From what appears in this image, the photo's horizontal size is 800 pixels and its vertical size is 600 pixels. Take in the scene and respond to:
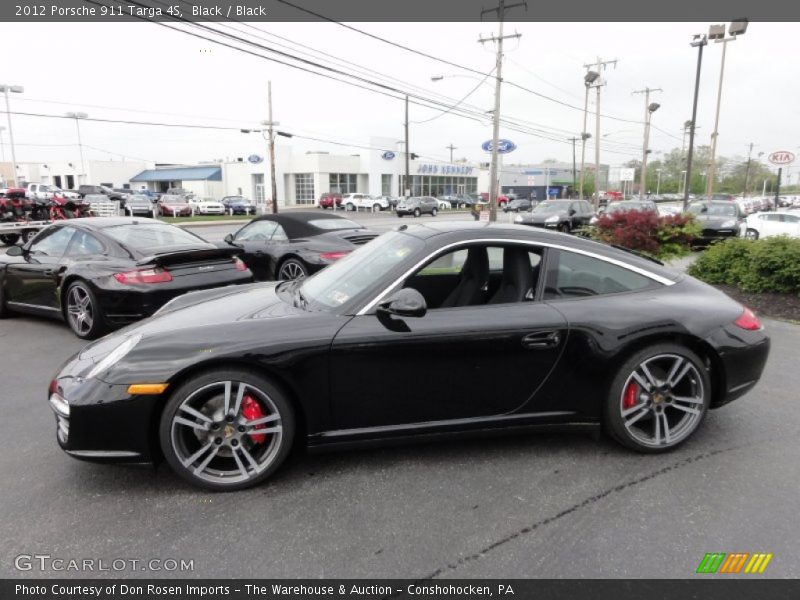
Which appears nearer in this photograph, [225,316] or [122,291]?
[225,316]

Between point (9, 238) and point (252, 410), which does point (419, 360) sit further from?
point (9, 238)

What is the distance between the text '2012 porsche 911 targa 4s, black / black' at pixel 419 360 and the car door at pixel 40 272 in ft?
12.8

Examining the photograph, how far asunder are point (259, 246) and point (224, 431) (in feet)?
21.7

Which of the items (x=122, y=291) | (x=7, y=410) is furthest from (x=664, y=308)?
(x=122, y=291)

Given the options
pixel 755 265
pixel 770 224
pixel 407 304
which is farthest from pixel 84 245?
pixel 770 224

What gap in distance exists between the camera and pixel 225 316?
10.5ft

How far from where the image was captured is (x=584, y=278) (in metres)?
3.44

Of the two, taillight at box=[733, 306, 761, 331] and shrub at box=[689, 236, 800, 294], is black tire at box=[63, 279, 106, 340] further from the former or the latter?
shrub at box=[689, 236, 800, 294]

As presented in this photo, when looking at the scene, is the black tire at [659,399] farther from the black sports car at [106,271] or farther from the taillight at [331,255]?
the taillight at [331,255]

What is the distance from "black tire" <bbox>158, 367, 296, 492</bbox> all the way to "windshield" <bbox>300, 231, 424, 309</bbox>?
64cm

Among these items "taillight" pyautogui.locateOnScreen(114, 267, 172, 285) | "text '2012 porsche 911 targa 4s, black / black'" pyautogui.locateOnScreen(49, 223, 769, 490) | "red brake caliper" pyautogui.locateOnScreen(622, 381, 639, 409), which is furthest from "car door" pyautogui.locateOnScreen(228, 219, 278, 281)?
"red brake caliper" pyautogui.locateOnScreen(622, 381, 639, 409)

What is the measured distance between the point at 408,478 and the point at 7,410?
3203mm

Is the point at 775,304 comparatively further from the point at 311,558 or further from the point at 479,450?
the point at 311,558
